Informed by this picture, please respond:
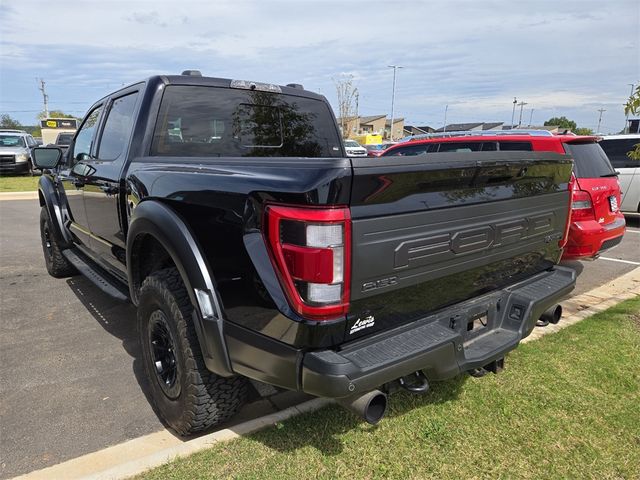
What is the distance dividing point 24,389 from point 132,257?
3.95 ft

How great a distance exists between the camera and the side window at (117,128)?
331 centimetres

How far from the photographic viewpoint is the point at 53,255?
5457mm

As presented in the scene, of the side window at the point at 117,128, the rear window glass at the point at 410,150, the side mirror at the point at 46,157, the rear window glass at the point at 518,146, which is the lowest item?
the rear window glass at the point at 410,150

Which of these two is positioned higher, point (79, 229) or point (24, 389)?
point (79, 229)

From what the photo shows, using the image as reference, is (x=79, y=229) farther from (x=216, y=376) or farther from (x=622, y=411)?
(x=622, y=411)

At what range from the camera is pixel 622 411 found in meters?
2.81

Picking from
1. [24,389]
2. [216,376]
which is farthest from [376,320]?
[24,389]

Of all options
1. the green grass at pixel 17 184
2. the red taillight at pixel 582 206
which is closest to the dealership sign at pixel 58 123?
the green grass at pixel 17 184

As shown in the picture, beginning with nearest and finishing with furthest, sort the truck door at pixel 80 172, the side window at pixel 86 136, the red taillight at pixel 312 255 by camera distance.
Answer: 1. the red taillight at pixel 312 255
2. the truck door at pixel 80 172
3. the side window at pixel 86 136

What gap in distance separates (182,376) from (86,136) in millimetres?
3058

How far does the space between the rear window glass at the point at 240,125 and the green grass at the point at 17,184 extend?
13842mm

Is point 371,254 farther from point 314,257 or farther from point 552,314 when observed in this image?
point 552,314

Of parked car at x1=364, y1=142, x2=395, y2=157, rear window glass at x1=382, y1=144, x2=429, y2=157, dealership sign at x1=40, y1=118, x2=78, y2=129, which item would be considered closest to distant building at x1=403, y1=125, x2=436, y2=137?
parked car at x1=364, y1=142, x2=395, y2=157

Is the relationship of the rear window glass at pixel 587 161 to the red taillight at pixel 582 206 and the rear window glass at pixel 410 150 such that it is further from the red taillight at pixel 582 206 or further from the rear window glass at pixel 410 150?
the rear window glass at pixel 410 150
